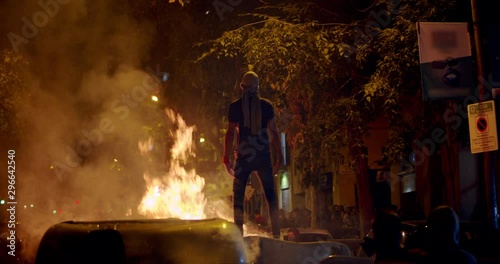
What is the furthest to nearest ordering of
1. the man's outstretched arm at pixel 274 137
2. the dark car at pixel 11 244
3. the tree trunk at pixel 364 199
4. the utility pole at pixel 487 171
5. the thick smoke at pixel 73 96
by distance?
the tree trunk at pixel 364 199, the thick smoke at pixel 73 96, the dark car at pixel 11 244, the utility pole at pixel 487 171, the man's outstretched arm at pixel 274 137

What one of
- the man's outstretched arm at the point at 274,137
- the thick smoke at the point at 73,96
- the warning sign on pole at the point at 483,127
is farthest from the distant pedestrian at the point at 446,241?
the thick smoke at the point at 73,96

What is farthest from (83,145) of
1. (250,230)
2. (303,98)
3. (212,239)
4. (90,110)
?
(212,239)

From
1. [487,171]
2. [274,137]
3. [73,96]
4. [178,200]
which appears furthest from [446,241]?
[73,96]

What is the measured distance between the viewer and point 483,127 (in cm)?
916

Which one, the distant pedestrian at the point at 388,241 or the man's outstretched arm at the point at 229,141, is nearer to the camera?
the distant pedestrian at the point at 388,241

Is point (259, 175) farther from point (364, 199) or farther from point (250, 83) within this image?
point (364, 199)

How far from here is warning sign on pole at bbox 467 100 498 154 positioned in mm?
9008

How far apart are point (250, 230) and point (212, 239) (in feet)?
14.6

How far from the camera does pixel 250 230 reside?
8.55 meters

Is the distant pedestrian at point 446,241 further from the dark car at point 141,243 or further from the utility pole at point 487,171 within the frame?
the utility pole at point 487,171

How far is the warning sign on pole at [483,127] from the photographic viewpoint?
9.01m

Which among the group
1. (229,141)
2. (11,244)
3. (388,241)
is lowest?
(11,244)

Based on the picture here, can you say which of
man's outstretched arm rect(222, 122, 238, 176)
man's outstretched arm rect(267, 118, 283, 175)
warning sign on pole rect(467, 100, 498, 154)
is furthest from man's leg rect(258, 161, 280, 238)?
warning sign on pole rect(467, 100, 498, 154)

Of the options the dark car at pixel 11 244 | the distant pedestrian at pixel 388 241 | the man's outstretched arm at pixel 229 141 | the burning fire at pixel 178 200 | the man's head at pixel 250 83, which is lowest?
the dark car at pixel 11 244
